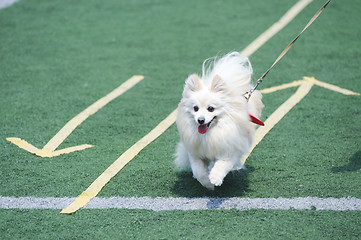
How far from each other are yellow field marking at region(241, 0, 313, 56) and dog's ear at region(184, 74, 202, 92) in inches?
165

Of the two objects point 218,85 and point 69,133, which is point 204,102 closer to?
point 218,85

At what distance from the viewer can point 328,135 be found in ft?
19.2

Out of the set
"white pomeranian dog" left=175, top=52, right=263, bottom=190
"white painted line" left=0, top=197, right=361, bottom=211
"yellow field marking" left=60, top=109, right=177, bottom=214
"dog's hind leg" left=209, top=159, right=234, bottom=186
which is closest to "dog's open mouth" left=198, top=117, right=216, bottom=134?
"white pomeranian dog" left=175, top=52, right=263, bottom=190

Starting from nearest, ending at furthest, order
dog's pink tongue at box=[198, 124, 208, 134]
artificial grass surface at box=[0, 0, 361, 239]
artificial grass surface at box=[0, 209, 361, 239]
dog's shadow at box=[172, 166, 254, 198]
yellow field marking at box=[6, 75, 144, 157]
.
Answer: artificial grass surface at box=[0, 209, 361, 239], artificial grass surface at box=[0, 0, 361, 239], dog's pink tongue at box=[198, 124, 208, 134], dog's shadow at box=[172, 166, 254, 198], yellow field marking at box=[6, 75, 144, 157]

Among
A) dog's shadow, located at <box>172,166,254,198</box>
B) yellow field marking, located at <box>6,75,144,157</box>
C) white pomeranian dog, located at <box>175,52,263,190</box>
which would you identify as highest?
white pomeranian dog, located at <box>175,52,263,190</box>

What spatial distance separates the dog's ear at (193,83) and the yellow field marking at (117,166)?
133cm

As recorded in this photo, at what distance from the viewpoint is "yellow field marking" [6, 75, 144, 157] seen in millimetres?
5543

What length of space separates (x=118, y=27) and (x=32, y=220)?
623cm

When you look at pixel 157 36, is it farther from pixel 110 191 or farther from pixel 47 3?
pixel 110 191

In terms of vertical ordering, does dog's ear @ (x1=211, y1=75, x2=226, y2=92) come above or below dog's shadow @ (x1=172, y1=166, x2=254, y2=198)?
above

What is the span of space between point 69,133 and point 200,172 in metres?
2.18

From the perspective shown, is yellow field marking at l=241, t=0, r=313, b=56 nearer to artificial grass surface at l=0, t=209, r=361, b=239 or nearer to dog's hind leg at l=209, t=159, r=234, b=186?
dog's hind leg at l=209, t=159, r=234, b=186

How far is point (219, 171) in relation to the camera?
173 inches

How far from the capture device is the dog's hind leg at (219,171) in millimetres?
4309
